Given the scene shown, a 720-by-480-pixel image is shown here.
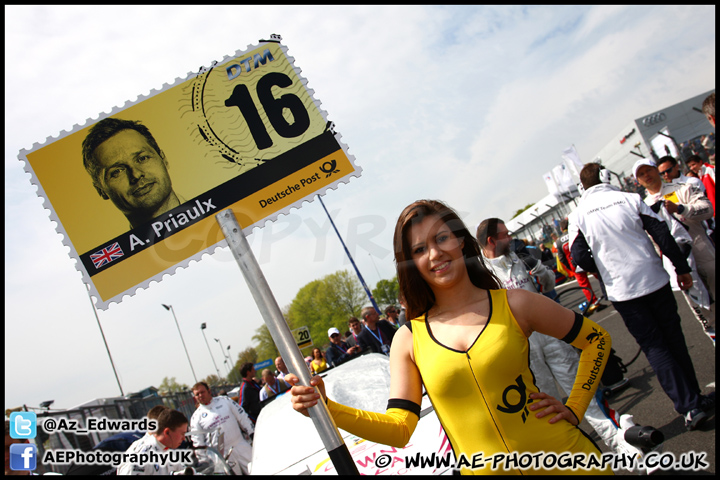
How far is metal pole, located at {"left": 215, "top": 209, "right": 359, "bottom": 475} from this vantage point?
183cm

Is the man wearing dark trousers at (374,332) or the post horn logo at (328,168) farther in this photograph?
the man wearing dark trousers at (374,332)

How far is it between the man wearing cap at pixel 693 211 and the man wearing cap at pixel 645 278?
2.32 feet

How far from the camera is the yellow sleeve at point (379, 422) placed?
1.92m

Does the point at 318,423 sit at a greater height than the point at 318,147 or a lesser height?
lesser

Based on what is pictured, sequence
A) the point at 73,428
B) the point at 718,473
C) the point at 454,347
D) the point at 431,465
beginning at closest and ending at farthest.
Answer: the point at 454,347
the point at 431,465
the point at 718,473
the point at 73,428

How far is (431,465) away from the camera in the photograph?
2711mm

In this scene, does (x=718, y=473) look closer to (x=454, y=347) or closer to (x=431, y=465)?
(x=431, y=465)

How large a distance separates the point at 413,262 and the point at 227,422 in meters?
5.83

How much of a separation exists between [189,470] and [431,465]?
2.09 m

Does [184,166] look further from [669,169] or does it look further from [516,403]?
[669,169]

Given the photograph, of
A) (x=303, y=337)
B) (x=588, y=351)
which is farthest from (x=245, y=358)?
(x=588, y=351)

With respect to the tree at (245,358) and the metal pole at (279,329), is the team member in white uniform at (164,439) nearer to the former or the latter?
the metal pole at (279,329)

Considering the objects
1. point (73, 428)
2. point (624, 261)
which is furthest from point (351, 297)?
point (624, 261)

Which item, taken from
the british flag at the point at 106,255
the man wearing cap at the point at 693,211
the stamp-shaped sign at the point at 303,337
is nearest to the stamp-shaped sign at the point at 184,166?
the british flag at the point at 106,255
